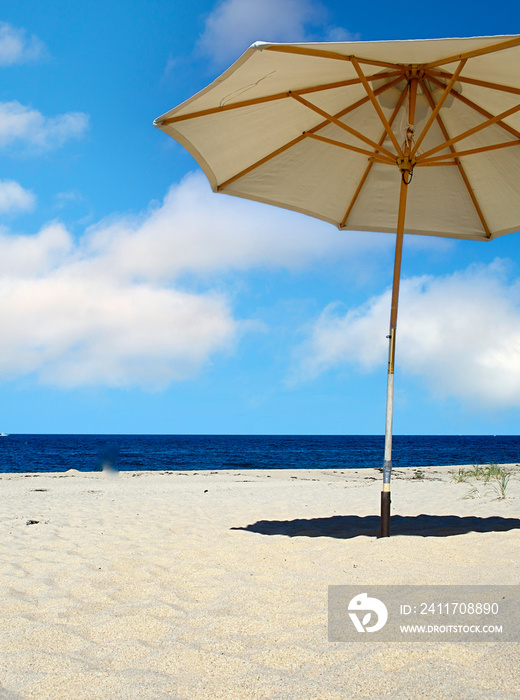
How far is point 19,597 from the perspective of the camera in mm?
3227

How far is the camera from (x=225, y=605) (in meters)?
3.03

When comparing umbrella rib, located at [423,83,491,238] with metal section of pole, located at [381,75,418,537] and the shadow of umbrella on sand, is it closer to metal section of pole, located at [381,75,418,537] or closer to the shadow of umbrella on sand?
metal section of pole, located at [381,75,418,537]

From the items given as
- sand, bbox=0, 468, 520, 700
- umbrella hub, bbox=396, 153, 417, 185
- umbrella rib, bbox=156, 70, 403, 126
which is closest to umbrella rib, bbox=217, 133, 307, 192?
umbrella rib, bbox=156, 70, 403, 126

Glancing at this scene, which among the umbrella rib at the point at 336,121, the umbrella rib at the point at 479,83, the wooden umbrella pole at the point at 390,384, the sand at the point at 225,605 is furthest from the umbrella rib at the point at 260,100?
the sand at the point at 225,605

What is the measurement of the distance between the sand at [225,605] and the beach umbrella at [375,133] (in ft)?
2.96

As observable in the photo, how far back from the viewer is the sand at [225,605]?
2.10 metres

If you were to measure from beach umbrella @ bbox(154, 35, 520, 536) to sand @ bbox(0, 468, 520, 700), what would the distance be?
2.96 ft

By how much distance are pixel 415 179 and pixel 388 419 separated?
106 inches

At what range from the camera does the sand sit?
210 cm

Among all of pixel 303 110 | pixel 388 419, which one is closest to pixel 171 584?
pixel 388 419

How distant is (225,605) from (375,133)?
14.4 feet

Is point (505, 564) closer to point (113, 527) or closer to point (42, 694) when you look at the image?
point (42, 694)

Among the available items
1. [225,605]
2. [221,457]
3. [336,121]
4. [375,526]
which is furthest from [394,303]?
[221,457]

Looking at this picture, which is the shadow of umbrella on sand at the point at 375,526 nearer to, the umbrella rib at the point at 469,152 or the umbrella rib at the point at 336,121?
the umbrella rib at the point at 469,152
